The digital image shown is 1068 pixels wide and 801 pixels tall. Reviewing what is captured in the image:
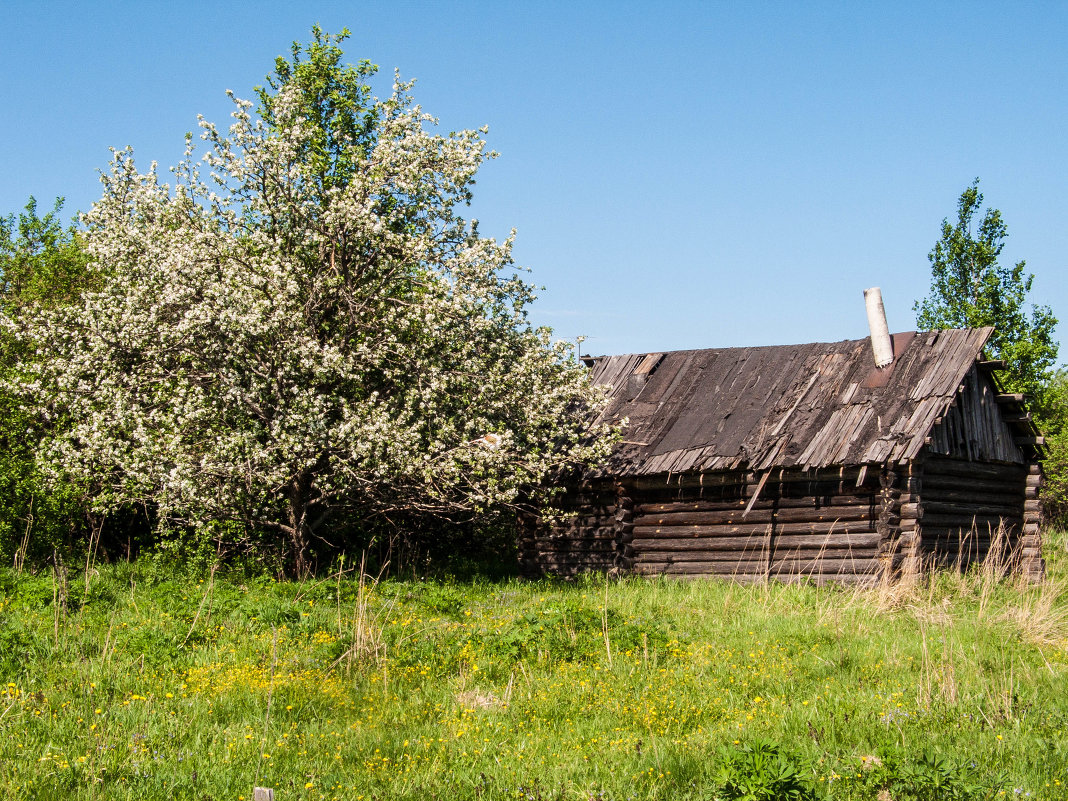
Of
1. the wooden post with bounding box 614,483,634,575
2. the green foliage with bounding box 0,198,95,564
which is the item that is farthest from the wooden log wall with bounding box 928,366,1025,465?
the green foliage with bounding box 0,198,95,564

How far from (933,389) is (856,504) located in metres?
2.66

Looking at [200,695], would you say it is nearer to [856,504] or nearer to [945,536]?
[856,504]

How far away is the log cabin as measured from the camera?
1638 centimetres

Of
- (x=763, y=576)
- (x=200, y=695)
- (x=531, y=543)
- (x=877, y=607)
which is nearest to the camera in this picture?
(x=200, y=695)

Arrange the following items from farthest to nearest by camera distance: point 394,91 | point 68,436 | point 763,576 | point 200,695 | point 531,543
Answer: point 531,543 < point 763,576 < point 394,91 < point 68,436 < point 200,695

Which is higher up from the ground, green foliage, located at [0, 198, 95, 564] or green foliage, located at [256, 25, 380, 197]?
green foliage, located at [256, 25, 380, 197]

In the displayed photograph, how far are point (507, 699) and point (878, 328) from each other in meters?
13.7

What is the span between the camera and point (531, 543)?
65.1ft

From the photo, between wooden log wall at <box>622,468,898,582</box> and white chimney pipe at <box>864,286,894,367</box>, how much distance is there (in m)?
3.14

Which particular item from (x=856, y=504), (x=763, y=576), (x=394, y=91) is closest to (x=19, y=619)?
(x=394, y=91)

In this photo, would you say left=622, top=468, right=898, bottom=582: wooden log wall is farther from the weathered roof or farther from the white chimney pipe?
the white chimney pipe

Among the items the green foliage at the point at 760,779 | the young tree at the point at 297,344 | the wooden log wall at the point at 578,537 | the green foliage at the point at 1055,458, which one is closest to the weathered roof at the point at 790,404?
the wooden log wall at the point at 578,537

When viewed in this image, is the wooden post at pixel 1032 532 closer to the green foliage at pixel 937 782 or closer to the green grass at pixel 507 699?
the green grass at pixel 507 699

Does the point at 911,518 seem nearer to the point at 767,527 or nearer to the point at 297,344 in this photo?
the point at 767,527
